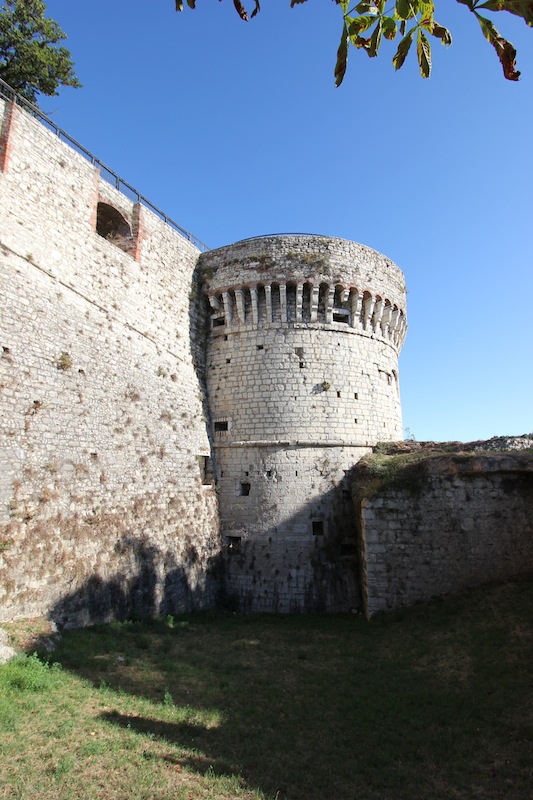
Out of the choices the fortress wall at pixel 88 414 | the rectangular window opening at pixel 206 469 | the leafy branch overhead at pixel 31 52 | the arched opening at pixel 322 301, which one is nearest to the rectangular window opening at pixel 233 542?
the fortress wall at pixel 88 414

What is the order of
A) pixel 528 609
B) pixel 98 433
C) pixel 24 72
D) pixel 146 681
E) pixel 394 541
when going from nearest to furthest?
pixel 146 681 < pixel 528 609 < pixel 98 433 < pixel 394 541 < pixel 24 72

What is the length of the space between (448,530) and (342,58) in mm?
11711

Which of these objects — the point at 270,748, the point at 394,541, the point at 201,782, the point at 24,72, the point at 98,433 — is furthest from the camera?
the point at 24,72

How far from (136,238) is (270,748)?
13.5 m

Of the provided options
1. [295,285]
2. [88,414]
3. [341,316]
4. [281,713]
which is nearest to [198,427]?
[88,414]

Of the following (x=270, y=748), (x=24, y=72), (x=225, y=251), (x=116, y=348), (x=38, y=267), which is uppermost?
(x=24, y=72)

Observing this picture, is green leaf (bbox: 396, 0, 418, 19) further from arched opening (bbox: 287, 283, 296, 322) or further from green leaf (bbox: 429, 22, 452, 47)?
arched opening (bbox: 287, 283, 296, 322)

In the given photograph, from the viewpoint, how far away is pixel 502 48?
7.64 feet

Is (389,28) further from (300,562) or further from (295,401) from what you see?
(300,562)

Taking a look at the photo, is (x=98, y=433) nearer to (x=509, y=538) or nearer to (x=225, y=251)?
(x=225, y=251)

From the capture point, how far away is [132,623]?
1056cm

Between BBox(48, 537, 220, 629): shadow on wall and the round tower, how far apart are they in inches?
59.0

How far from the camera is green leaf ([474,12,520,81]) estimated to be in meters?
2.26

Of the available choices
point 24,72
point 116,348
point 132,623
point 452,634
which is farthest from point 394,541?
point 24,72
